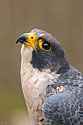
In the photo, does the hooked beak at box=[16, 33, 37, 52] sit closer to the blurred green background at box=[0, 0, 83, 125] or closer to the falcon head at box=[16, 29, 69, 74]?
the falcon head at box=[16, 29, 69, 74]

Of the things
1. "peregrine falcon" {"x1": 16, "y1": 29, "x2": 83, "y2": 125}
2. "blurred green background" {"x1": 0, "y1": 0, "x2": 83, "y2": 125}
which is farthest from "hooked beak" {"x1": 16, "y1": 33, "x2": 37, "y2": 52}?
"blurred green background" {"x1": 0, "y1": 0, "x2": 83, "y2": 125}

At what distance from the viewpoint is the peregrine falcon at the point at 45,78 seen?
13.2 feet

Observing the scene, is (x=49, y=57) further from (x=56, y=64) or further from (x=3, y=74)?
(x=3, y=74)

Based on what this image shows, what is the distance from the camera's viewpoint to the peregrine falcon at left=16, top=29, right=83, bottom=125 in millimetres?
4023

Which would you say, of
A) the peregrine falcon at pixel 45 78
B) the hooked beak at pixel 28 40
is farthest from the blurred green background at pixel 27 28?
the hooked beak at pixel 28 40

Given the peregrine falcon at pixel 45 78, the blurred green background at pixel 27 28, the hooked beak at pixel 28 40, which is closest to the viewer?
the peregrine falcon at pixel 45 78

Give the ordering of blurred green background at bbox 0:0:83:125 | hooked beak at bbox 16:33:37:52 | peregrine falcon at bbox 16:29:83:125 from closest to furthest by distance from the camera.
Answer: peregrine falcon at bbox 16:29:83:125, hooked beak at bbox 16:33:37:52, blurred green background at bbox 0:0:83:125

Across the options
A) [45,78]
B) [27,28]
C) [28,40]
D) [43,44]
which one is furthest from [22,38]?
[27,28]

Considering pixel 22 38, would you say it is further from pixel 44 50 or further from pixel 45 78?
pixel 45 78

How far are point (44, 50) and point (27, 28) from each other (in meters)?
6.07

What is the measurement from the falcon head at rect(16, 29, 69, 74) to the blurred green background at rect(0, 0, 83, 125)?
19.1 ft

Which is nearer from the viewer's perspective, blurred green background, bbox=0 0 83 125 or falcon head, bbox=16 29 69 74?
falcon head, bbox=16 29 69 74

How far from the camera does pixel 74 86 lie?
4168mm

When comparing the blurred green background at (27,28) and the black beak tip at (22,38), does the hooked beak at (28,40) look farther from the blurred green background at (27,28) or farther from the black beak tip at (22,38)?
the blurred green background at (27,28)
